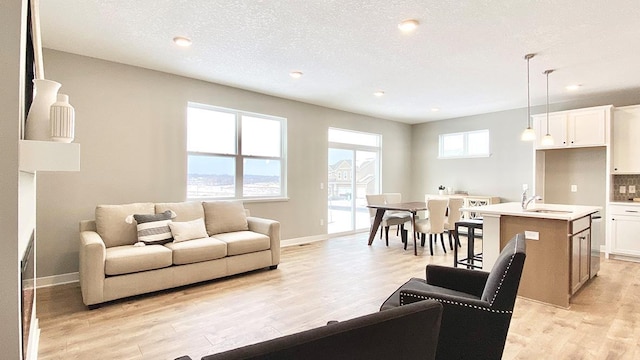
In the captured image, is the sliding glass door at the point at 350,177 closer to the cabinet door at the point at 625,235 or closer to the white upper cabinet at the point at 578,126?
the white upper cabinet at the point at 578,126

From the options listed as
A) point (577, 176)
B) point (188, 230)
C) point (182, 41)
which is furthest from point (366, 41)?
point (577, 176)

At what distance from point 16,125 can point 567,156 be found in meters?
7.23

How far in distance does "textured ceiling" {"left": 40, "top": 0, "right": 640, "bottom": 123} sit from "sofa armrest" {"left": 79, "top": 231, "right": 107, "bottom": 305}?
6.75 ft

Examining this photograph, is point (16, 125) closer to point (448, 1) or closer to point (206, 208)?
point (448, 1)

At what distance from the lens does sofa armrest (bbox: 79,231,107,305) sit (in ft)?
9.86

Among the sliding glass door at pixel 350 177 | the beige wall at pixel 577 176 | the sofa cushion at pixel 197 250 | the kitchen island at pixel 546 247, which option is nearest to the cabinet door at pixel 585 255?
the kitchen island at pixel 546 247

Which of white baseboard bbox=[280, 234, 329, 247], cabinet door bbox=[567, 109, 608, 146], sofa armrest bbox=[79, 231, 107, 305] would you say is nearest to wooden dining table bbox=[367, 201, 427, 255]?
white baseboard bbox=[280, 234, 329, 247]

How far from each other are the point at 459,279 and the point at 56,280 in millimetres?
4145

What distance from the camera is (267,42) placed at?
3420 millimetres

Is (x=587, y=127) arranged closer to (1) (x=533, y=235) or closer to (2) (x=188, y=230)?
(1) (x=533, y=235)

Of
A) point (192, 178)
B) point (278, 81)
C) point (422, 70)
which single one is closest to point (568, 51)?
point (422, 70)

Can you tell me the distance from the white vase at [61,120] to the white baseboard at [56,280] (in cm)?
324

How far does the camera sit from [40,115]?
1351 millimetres

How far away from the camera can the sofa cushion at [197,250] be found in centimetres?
356
